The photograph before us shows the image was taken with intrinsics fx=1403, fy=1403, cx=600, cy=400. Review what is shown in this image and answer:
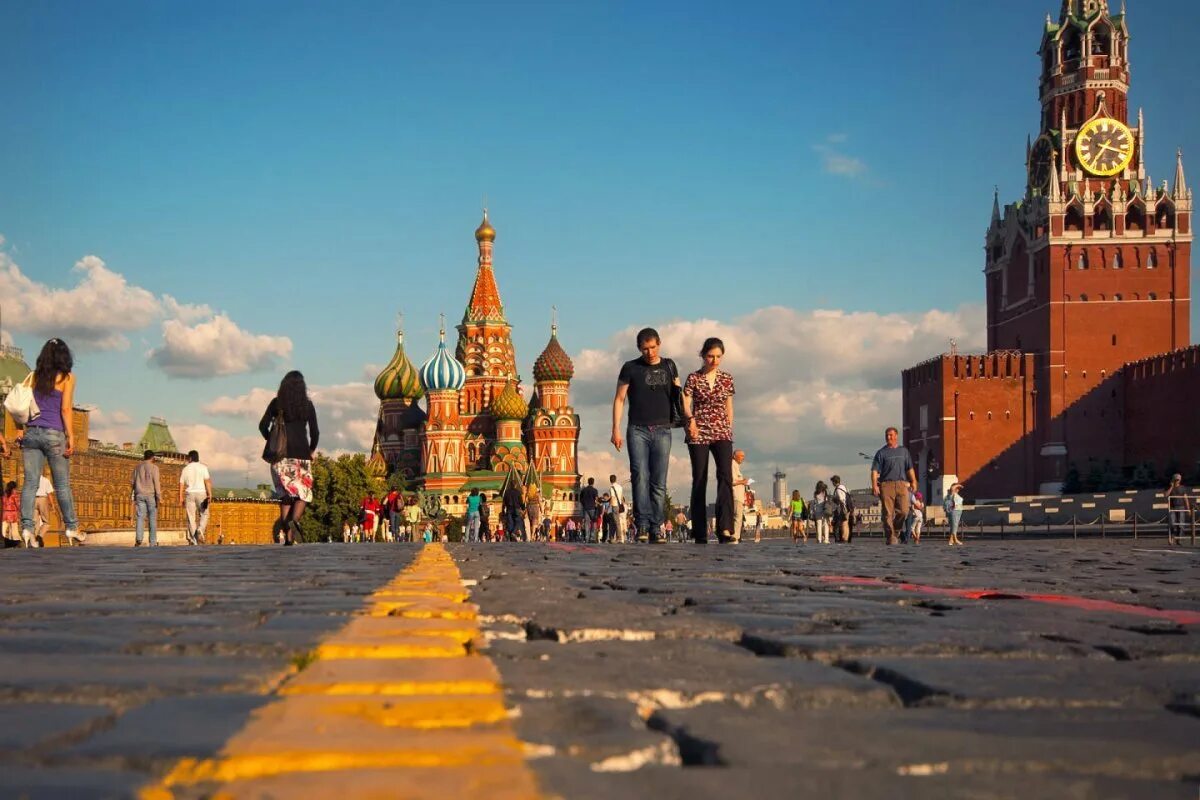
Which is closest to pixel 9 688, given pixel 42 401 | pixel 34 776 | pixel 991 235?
pixel 34 776

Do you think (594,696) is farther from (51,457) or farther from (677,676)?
(51,457)

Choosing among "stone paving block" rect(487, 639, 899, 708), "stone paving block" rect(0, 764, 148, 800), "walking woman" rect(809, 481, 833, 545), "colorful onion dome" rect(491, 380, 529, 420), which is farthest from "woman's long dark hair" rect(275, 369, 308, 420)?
"colorful onion dome" rect(491, 380, 529, 420)

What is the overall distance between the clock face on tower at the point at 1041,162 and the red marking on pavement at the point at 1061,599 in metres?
75.4

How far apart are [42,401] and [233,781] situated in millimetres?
11299

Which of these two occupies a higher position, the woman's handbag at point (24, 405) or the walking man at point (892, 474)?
the woman's handbag at point (24, 405)

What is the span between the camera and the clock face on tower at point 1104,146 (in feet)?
253

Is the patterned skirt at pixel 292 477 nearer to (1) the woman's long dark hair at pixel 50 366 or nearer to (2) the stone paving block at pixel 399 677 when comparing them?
(1) the woman's long dark hair at pixel 50 366

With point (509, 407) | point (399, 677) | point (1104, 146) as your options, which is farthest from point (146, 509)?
point (1104, 146)

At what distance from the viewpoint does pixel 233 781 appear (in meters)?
1.58

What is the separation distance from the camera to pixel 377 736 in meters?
1.84

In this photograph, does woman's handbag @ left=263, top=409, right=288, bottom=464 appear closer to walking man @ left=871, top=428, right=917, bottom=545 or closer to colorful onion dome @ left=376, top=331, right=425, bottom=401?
walking man @ left=871, top=428, right=917, bottom=545

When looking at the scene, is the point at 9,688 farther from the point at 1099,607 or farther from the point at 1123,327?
the point at 1123,327

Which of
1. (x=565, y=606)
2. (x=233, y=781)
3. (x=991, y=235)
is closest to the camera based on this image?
(x=233, y=781)

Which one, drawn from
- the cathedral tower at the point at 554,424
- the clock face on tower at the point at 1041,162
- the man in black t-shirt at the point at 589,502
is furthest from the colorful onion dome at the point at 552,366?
A: the man in black t-shirt at the point at 589,502
